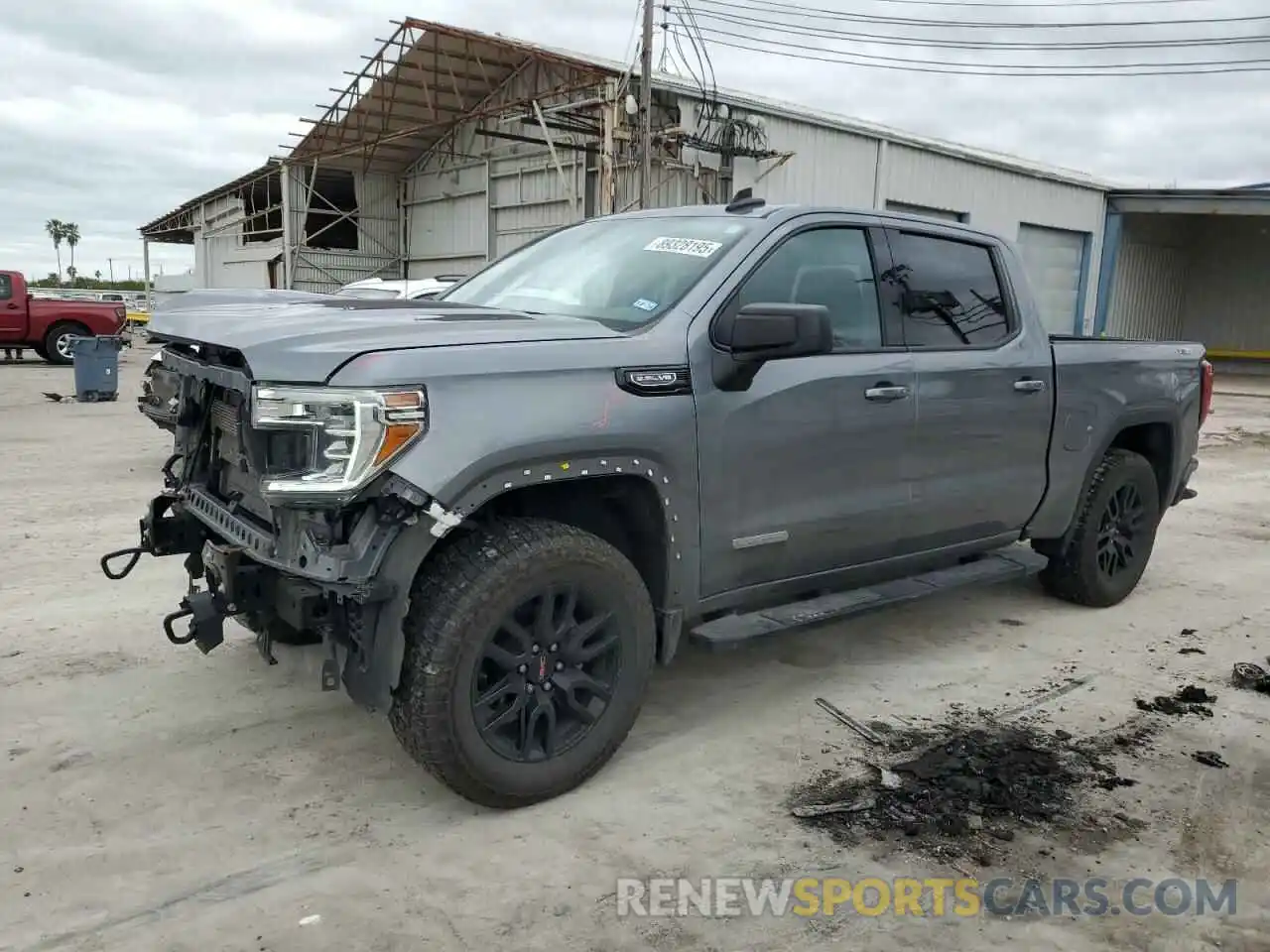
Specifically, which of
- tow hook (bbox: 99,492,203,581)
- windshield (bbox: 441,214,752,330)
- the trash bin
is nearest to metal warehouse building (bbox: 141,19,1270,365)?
the trash bin

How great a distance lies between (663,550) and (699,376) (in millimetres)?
614

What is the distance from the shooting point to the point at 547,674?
3279 millimetres

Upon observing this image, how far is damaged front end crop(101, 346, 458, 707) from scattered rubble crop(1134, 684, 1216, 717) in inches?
125

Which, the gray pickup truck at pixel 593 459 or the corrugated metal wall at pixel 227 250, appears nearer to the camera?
the gray pickup truck at pixel 593 459

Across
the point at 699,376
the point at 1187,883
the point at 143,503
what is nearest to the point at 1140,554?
the point at 1187,883

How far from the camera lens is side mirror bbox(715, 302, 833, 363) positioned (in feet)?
11.0

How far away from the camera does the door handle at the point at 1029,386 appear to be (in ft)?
15.6

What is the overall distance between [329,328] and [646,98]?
50.0 ft

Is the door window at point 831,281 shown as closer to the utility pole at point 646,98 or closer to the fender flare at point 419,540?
the fender flare at point 419,540

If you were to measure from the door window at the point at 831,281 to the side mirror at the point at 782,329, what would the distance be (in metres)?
0.38

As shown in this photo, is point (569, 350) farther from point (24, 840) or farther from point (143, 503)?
point (143, 503)

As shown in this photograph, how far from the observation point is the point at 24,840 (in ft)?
10.1

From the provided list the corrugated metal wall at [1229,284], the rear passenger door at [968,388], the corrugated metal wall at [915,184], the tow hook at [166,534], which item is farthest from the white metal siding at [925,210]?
the tow hook at [166,534]

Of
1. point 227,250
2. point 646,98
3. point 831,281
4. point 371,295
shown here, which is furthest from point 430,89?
point 831,281
